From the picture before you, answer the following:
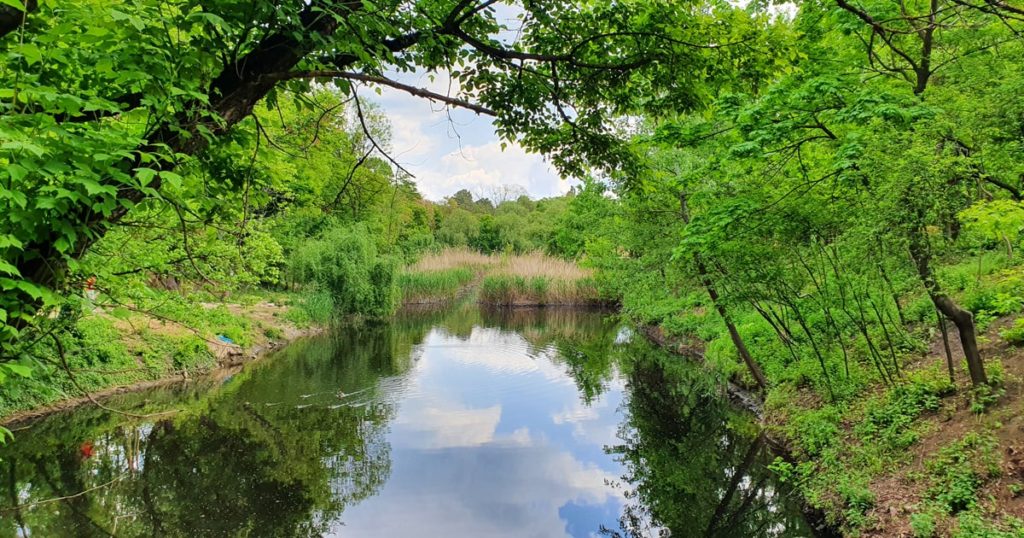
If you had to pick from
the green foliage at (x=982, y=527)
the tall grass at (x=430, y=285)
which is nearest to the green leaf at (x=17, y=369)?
the green foliage at (x=982, y=527)

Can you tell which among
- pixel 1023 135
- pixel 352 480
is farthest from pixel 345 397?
pixel 1023 135

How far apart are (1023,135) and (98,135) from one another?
6.52 metres

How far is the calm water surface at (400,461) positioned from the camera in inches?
226

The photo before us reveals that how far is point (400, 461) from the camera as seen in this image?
24.0 feet

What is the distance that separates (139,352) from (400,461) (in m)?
5.87

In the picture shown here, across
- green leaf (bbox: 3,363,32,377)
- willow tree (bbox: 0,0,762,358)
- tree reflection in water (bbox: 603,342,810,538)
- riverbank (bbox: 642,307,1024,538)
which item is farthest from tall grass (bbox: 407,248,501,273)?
green leaf (bbox: 3,363,32,377)

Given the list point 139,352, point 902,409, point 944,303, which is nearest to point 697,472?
point 902,409

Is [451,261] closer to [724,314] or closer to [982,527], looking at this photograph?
[724,314]

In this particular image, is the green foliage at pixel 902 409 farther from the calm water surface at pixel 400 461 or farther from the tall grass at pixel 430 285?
the tall grass at pixel 430 285

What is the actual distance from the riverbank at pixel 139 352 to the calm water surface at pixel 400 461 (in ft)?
1.24

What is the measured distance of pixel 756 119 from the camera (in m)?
5.53

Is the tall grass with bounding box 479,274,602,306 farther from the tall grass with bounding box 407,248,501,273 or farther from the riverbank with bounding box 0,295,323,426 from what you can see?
the riverbank with bounding box 0,295,323,426

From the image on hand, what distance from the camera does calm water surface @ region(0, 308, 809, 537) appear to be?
575 cm

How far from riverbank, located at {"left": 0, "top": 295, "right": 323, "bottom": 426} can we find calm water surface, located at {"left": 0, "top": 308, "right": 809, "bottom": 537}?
0.38 meters
